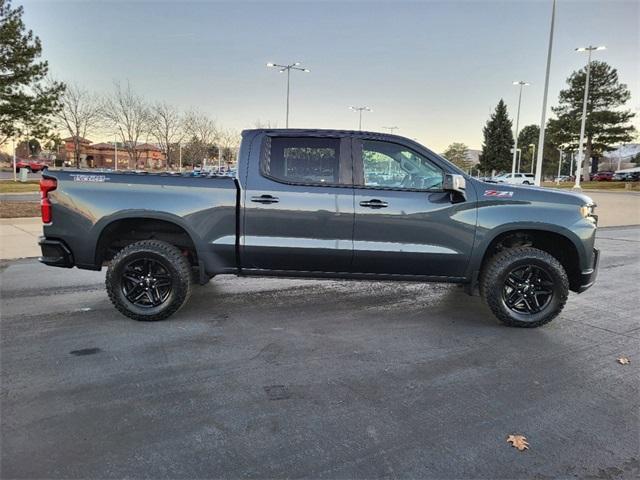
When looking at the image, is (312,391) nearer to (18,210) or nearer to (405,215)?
(405,215)

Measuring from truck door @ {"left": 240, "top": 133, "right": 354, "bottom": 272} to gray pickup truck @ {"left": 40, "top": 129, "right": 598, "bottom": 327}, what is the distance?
0.4 inches

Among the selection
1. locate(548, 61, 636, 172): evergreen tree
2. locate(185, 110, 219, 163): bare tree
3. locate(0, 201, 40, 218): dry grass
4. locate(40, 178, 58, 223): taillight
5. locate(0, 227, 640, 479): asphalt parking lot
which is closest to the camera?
locate(0, 227, 640, 479): asphalt parking lot

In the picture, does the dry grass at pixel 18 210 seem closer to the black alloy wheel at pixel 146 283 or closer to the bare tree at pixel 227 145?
the black alloy wheel at pixel 146 283

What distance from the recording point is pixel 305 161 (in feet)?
16.2

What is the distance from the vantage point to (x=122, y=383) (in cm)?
358

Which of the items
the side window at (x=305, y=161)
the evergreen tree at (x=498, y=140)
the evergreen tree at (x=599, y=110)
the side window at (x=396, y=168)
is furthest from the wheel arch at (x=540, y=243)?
the evergreen tree at (x=498, y=140)

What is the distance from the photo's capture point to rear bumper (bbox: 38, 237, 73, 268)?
4922mm

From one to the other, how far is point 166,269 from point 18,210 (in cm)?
1212

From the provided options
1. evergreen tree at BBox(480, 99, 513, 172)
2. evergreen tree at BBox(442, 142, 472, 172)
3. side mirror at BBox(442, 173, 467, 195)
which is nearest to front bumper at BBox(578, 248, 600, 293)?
side mirror at BBox(442, 173, 467, 195)

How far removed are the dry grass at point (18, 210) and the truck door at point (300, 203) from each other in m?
11.4

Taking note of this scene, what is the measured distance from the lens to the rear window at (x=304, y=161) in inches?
193

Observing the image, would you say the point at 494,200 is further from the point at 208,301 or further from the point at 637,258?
the point at 637,258

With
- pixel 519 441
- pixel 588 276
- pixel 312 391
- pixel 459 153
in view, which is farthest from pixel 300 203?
pixel 459 153

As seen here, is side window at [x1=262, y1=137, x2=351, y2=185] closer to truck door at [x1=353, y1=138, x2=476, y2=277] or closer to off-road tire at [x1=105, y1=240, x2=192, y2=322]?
truck door at [x1=353, y1=138, x2=476, y2=277]
